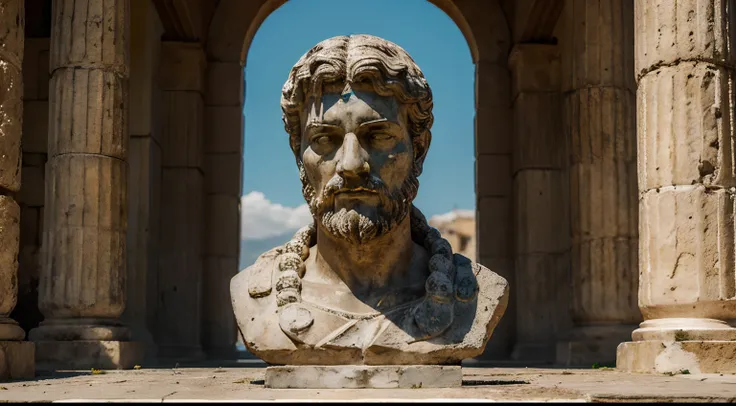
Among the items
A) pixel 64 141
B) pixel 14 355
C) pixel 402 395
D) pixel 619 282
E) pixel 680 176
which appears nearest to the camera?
pixel 402 395

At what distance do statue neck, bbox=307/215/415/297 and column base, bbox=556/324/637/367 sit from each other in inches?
256

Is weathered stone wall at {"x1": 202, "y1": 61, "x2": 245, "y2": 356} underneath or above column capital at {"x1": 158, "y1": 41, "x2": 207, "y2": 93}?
underneath

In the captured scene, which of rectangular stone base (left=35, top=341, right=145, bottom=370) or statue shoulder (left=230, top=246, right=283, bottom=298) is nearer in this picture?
statue shoulder (left=230, top=246, right=283, bottom=298)

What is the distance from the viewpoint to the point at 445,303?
6.25m

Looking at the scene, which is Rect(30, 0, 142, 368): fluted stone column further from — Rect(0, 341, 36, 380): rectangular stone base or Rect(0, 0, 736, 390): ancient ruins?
Rect(0, 341, 36, 380): rectangular stone base

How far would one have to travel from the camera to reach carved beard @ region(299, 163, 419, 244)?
613 cm

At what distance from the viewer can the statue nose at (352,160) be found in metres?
6.00

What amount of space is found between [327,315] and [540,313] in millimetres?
10599

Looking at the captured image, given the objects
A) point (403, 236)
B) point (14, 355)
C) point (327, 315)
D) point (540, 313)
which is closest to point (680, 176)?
point (403, 236)

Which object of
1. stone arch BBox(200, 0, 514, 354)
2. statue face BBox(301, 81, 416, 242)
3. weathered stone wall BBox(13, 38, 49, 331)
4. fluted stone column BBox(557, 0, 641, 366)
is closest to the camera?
statue face BBox(301, 81, 416, 242)

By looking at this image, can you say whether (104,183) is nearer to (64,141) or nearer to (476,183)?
(64,141)

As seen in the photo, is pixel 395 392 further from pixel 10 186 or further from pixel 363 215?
pixel 10 186

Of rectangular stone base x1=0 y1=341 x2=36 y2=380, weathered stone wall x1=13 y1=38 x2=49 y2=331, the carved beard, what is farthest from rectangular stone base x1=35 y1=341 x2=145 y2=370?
the carved beard

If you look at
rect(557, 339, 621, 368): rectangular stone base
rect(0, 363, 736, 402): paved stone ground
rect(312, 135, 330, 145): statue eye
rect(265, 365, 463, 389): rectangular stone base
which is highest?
rect(312, 135, 330, 145): statue eye
